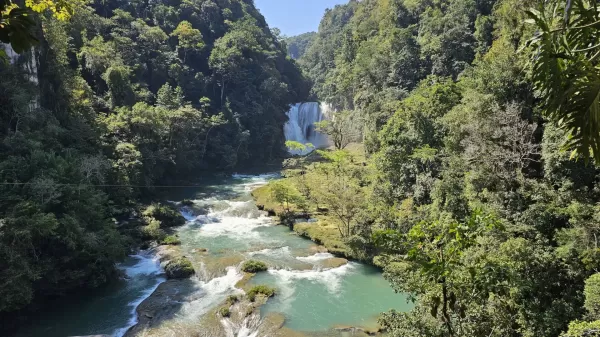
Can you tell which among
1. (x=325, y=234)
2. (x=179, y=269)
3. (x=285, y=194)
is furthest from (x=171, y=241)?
(x=325, y=234)

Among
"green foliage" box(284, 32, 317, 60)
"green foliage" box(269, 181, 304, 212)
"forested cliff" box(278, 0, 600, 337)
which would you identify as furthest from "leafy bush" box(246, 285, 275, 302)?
"green foliage" box(284, 32, 317, 60)

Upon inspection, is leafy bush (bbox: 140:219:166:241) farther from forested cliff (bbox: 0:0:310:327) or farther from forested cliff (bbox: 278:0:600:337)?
forested cliff (bbox: 278:0:600:337)

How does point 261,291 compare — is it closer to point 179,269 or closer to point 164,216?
point 179,269

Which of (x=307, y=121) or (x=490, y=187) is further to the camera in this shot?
(x=307, y=121)

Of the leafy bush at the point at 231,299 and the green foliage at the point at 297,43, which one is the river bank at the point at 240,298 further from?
the green foliage at the point at 297,43

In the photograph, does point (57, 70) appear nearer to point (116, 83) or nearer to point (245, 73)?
point (116, 83)

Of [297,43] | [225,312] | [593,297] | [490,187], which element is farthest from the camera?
[297,43]
